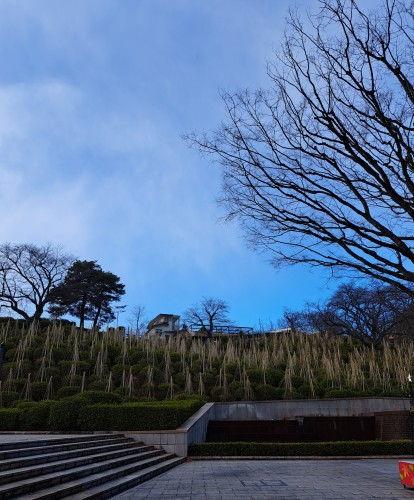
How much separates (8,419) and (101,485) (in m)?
5.00

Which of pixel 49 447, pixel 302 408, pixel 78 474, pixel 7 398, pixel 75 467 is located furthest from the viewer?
pixel 302 408

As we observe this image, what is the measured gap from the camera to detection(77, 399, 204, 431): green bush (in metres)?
9.44

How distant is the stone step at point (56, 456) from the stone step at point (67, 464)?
8 cm

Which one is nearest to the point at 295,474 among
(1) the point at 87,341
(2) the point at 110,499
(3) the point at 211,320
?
(2) the point at 110,499

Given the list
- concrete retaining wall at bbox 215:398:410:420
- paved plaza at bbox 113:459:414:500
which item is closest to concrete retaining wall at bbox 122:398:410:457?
concrete retaining wall at bbox 215:398:410:420

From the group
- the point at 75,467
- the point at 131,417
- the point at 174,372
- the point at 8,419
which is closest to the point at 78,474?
the point at 75,467

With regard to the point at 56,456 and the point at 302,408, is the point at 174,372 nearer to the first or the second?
the point at 302,408

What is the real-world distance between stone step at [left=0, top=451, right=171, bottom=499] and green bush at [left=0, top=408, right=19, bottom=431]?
343cm

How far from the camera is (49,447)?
635cm

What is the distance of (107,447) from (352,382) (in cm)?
1022

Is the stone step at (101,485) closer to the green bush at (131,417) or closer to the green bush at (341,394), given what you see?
A: the green bush at (131,417)

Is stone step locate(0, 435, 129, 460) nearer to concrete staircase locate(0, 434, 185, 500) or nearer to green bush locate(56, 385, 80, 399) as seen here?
concrete staircase locate(0, 434, 185, 500)

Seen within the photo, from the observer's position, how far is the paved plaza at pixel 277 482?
539cm

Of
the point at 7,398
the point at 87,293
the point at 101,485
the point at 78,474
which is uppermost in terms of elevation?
the point at 87,293
